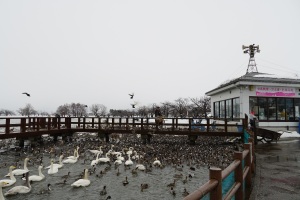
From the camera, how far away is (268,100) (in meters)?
20.9

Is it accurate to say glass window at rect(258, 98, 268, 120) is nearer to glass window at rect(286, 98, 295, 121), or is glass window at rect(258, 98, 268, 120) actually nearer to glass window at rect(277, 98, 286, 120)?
glass window at rect(277, 98, 286, 120)

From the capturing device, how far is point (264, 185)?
6.63 metres

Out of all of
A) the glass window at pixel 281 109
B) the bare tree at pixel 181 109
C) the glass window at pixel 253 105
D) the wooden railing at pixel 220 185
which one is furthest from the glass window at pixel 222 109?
the bare tree at pixel 181 109

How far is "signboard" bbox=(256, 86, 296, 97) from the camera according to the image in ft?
67.3

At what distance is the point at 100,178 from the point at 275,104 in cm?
1742

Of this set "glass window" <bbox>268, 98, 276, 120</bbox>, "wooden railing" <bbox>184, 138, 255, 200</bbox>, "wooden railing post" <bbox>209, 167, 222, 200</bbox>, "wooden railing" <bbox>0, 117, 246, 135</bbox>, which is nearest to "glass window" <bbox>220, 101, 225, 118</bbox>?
"wooden railing" <bbox>0, 117, 246, 135</bbox>

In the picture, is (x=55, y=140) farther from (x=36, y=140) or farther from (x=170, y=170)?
(x=170, y=170)

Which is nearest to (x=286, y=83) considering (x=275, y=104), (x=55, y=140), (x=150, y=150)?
(x=275, y=104)

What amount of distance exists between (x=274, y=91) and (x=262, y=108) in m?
1.92

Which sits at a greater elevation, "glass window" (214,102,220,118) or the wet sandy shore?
"glass window" (214,102,220,118)

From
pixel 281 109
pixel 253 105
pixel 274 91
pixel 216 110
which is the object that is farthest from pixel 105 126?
pixel 281 109

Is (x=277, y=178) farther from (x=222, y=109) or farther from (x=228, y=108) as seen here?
(x=222, y=109)

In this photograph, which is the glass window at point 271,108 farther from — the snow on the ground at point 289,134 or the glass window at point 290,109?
the snow on the ground at point 289,134

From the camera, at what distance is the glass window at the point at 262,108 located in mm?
20609
